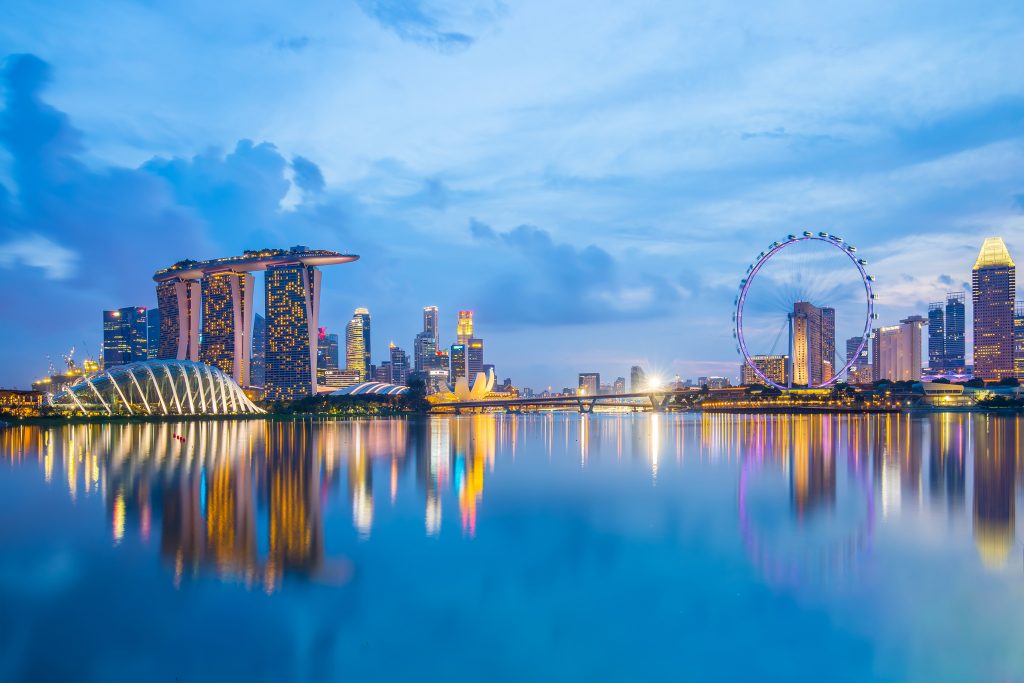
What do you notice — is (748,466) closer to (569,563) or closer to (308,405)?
(569,563)

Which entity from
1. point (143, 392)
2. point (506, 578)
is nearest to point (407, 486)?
point (506, 578)

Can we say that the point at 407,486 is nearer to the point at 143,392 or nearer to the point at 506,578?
the point at 506,578

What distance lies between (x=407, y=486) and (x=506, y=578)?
16.3m

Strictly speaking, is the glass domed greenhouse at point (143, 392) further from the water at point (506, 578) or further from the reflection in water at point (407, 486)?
the water at point (506, 578)

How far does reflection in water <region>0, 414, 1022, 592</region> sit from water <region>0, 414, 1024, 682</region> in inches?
7.1

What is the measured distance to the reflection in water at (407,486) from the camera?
20.1 metres

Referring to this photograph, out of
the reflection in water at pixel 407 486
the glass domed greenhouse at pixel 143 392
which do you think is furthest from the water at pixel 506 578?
the glass domed greenhouse at pixel 143 392

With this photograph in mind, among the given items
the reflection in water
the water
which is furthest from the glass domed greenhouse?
the water

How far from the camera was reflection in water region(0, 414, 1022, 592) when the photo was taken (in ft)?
66.0

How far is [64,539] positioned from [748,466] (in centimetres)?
3491

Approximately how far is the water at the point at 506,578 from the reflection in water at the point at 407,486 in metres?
0.18

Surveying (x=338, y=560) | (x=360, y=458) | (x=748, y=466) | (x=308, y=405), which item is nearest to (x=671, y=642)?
(x=338, y=560)

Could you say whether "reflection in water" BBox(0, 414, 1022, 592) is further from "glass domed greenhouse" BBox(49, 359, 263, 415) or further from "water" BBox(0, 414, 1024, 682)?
"glass domed greenhouse" BBox(49, 359, 263, 415)

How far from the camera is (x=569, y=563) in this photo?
19.6 meters
